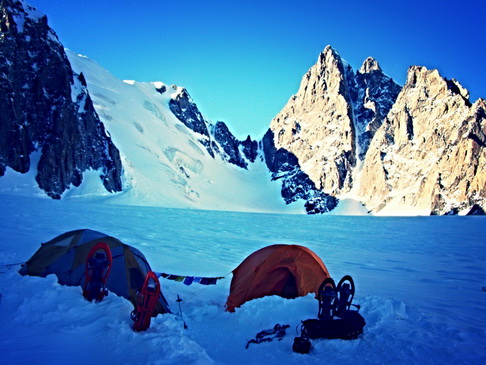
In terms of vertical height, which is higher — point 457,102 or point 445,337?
point 457,102

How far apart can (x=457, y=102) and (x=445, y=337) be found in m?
142

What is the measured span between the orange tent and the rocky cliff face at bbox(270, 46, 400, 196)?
467ft

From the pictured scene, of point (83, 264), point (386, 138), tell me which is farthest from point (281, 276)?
point (386, 138)

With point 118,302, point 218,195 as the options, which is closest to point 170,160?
point 218,195

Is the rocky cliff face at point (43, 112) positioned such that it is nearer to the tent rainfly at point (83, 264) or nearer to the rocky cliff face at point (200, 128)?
the tent rainfly at point (83, 264)

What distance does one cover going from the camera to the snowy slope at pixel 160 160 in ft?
318

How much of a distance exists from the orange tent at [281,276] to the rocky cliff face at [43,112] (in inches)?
2953

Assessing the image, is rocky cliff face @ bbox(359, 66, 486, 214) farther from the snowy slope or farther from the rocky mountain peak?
the snowy slope

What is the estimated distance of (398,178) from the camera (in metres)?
129

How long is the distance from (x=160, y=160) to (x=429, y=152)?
10460 centimetres

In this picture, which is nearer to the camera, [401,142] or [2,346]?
[2,346]

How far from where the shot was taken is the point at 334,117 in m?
166

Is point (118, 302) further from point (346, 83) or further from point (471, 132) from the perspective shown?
point (346, 83)

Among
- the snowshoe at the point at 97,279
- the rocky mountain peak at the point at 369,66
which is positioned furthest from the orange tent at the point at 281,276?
the rocky mountain peak at the point at 369,66
